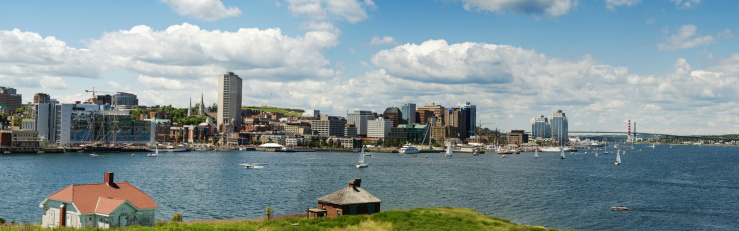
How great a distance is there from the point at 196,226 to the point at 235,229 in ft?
8.85

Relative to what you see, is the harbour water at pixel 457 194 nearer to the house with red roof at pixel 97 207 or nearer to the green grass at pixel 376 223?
the green grass at pixel 376 223

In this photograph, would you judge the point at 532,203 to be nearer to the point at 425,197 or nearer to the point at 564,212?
the point at 564,212

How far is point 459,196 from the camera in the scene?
77.5 metres

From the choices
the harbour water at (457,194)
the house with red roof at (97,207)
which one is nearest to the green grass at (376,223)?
the house with red roof at (97,207)

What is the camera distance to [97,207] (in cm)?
3506

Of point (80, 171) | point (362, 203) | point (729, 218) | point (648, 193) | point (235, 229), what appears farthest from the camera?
point (80, 171)

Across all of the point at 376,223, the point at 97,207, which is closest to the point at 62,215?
the point at 97,207

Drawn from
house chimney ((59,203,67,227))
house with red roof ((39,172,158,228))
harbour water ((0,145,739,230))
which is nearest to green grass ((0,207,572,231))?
house chimney ((59,203,67,227))

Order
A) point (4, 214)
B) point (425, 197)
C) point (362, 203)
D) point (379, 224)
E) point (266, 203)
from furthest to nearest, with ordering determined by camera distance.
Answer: point (425, 197) → point (266, 203) → point (4, 214) → point (362, 203) → point (379, 224)

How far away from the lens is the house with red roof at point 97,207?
3456 cm

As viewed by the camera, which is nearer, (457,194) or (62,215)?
(62,215)

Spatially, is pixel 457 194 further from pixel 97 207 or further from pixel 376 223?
pixel 97 207

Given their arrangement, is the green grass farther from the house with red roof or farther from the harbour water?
the harbour water

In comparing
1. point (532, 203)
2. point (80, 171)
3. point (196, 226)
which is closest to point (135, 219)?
point (196, 226)
